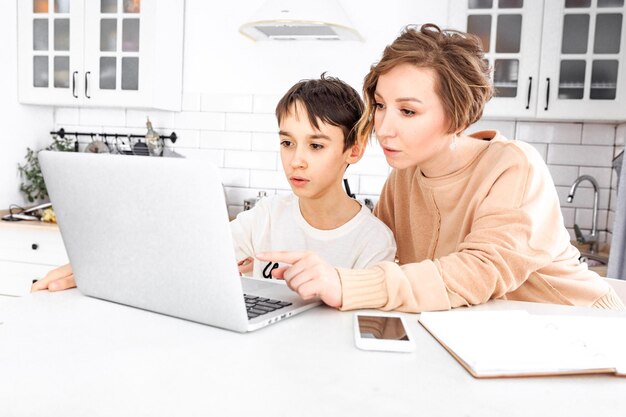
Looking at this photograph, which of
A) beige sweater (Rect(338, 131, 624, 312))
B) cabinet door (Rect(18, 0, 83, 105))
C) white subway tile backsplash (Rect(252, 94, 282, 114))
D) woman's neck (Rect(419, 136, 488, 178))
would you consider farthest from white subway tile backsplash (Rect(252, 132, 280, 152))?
woman's neck (Rect(419, 136, 488, 178))

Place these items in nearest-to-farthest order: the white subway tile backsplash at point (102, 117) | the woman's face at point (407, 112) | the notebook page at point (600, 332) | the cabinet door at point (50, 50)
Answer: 1. the notebook page at point (600, 332)
2. the woman's face at point (407, 112)
3. the cabinet door at point (50, 50)
4. the white subway tile backsplash at point (102, 117)

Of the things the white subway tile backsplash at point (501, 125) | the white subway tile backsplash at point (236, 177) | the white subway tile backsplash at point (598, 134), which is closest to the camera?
the white subway tile backsplash at point (598, 134)

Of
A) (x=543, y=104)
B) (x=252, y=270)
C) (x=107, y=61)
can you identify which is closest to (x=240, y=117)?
(x=107, y=61)

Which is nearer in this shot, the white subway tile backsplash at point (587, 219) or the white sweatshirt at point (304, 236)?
the white sweatshirt at point (304, 236)

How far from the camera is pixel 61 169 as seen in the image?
81cm

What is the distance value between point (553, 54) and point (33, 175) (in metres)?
2.79

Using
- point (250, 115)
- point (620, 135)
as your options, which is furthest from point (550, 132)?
point (250, 115)

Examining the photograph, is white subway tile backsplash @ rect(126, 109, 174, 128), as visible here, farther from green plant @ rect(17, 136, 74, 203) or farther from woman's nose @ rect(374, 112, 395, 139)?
woman's nose @ rect(374, 112, 395, 139)

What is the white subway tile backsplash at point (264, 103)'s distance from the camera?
3.17 m

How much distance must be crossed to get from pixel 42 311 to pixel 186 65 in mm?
2669

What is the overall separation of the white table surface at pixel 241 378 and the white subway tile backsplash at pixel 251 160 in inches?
96.4

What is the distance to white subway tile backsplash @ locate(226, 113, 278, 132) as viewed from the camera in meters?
3.19

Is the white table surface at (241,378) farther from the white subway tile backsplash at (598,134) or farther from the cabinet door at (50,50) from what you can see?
the cabinet door at (50,50)

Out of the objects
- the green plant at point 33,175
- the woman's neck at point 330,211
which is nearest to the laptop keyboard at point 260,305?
the woman's neck at point 330,211
